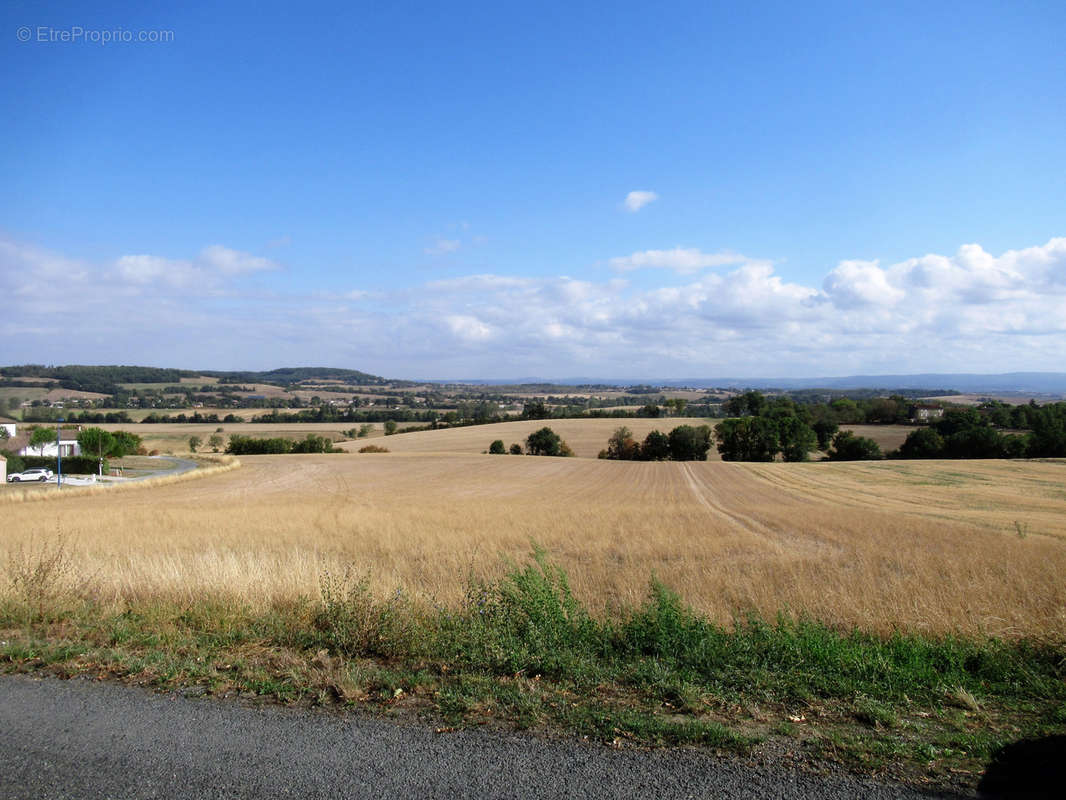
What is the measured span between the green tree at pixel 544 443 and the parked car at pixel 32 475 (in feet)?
168

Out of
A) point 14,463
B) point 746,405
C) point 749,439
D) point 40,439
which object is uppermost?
point 746,405

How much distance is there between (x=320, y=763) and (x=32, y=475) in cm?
6356

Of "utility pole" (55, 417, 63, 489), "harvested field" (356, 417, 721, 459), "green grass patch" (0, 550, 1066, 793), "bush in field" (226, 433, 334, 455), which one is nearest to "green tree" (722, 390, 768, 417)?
"harvested field" (356, 417, 721, 459)

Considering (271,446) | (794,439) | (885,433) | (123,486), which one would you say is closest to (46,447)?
(271,446)

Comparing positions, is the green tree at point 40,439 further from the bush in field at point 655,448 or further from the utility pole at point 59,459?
the bush in field at point 655,448

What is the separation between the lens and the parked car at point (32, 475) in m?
51.8

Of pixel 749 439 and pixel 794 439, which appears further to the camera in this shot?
pixel 749 439

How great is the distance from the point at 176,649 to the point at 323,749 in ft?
7.66

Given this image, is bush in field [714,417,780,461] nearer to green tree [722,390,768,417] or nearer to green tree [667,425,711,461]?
green tree [667,425,711,461]

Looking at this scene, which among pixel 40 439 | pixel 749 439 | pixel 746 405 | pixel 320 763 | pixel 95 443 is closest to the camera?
pixel 320 763

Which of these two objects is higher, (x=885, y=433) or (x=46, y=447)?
(x=885, y=433)

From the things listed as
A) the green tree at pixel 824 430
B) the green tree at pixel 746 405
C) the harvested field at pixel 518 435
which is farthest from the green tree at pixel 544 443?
the green tree at pixel 746 405

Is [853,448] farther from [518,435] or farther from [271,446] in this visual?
[271,446]

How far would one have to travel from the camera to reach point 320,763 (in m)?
3.72
